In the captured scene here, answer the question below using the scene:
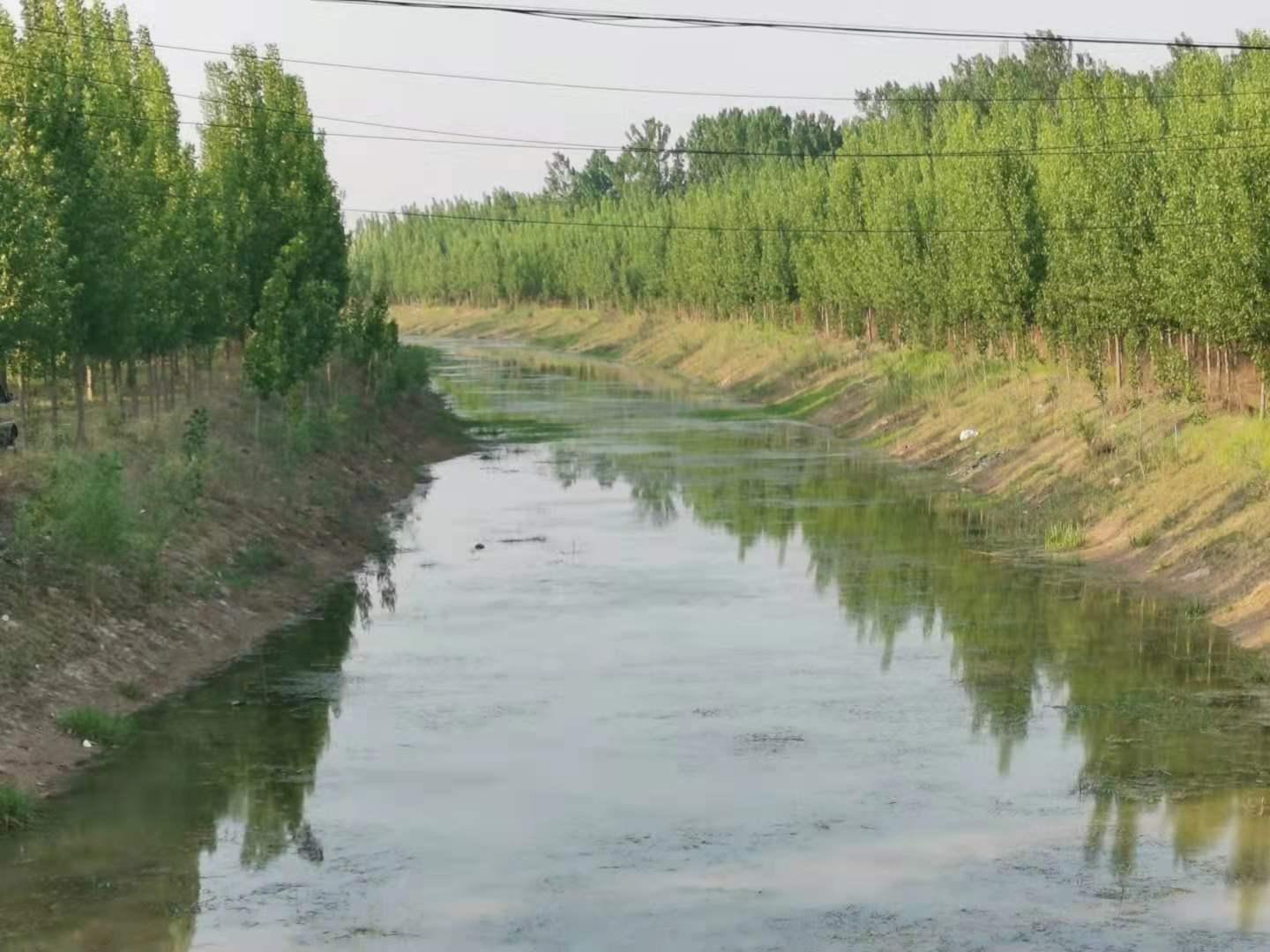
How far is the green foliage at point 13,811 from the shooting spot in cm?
2258

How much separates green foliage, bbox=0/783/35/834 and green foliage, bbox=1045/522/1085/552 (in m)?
27.3

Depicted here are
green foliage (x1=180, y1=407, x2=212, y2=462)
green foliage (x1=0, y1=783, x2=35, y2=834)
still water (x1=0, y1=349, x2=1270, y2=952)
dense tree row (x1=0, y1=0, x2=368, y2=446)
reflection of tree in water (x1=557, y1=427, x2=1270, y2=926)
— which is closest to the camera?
still water (x1=0, y1=349, x2=1270, y2=952)

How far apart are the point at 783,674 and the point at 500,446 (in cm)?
4122

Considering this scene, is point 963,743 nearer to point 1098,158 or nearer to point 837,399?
point 1098,158

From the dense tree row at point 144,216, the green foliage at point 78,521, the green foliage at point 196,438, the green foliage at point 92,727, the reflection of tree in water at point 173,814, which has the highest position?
the dense tree row at point 144,216

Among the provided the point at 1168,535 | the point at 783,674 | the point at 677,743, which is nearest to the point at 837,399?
the point at 1168,535

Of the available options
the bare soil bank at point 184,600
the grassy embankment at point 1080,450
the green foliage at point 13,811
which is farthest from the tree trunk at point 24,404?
the grassy embankment at point 1080,450

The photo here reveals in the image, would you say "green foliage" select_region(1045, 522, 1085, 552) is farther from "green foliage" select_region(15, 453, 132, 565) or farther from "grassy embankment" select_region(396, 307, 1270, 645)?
"green foliage" select_region(15, 453, 132, 565)

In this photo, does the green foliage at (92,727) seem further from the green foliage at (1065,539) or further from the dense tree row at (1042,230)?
the dense tree row at (1042,230)

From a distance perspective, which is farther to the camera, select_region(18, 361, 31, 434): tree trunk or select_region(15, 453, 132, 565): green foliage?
select_region(18, 361, 31, 434): tree trunk

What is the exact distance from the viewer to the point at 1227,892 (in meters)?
20.2

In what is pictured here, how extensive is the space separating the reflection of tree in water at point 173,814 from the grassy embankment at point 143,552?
765mm

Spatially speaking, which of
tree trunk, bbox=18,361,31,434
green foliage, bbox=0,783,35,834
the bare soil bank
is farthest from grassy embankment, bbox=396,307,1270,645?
tree trunk, bbox=18,361,31,434

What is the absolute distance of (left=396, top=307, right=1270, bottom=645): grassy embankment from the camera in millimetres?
37656
